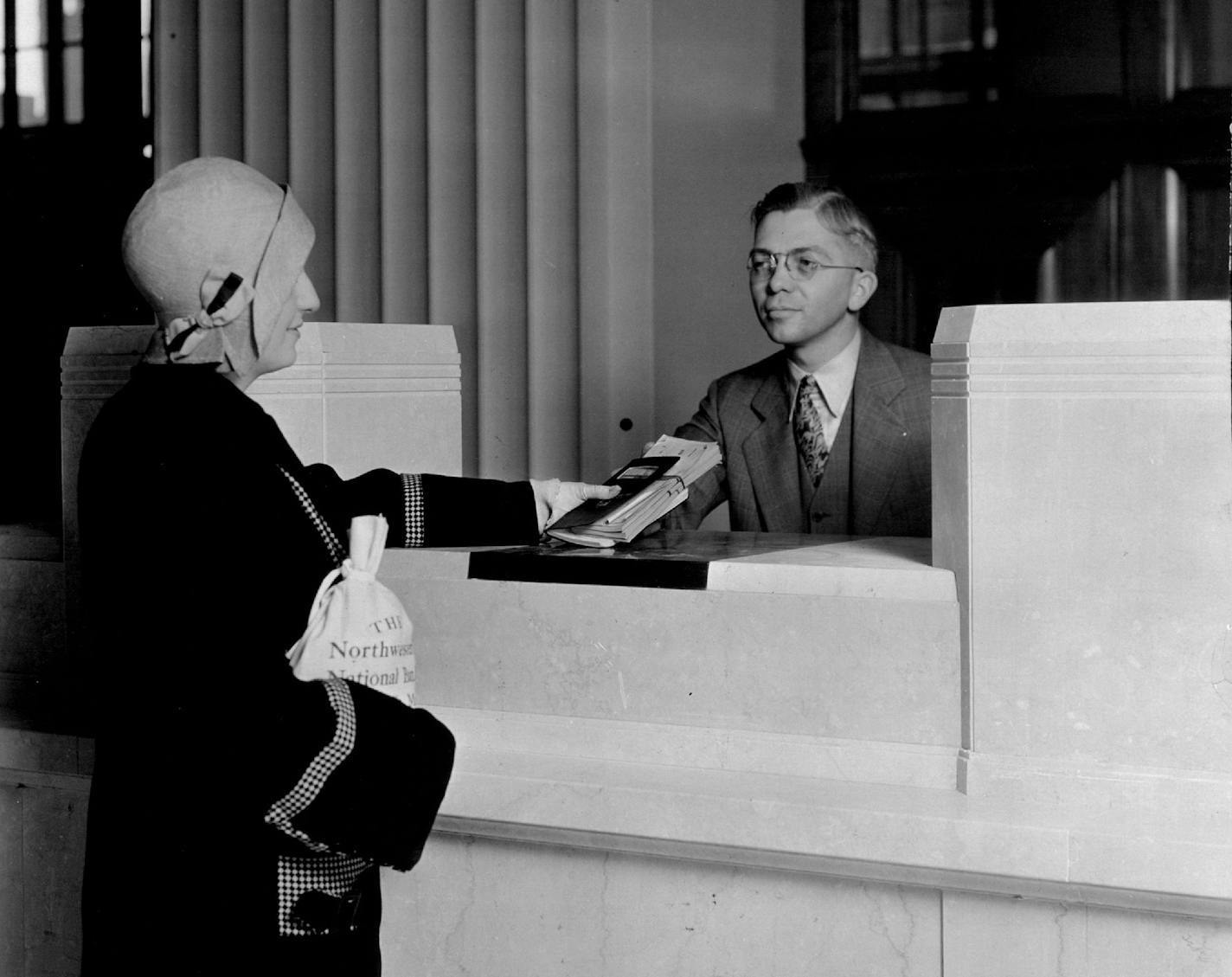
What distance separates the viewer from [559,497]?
2.78 m

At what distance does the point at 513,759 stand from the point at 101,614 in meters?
0.83

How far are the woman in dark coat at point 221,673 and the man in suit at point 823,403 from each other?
1.88 m

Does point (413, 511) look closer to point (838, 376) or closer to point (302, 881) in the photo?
point (302, 881)

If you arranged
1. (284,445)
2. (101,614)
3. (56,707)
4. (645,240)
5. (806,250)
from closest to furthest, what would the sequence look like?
(101,614)
(284,445)
(56,707)
(806,250)
(645,240)

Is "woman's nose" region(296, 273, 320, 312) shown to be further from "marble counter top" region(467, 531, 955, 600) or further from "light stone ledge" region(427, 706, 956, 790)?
"light stone ledge" region(427, 706, 956, 790)

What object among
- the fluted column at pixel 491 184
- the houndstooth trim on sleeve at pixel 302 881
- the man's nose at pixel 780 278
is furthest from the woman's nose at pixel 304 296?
the fluted column at pixel 491 184

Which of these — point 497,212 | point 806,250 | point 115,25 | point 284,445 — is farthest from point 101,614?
point 115,25

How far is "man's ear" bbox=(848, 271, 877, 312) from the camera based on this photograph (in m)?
3.86

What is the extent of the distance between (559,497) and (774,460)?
1260mm

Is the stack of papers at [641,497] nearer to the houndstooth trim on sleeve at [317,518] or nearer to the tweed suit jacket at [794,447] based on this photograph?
the houndstooth trim on sleeve at [317,518]

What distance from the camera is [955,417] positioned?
7.47 ft

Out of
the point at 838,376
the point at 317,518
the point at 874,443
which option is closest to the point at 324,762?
the point at 317,518

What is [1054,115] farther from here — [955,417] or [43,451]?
[955,417]

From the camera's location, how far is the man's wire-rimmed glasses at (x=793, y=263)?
12.4 feet
